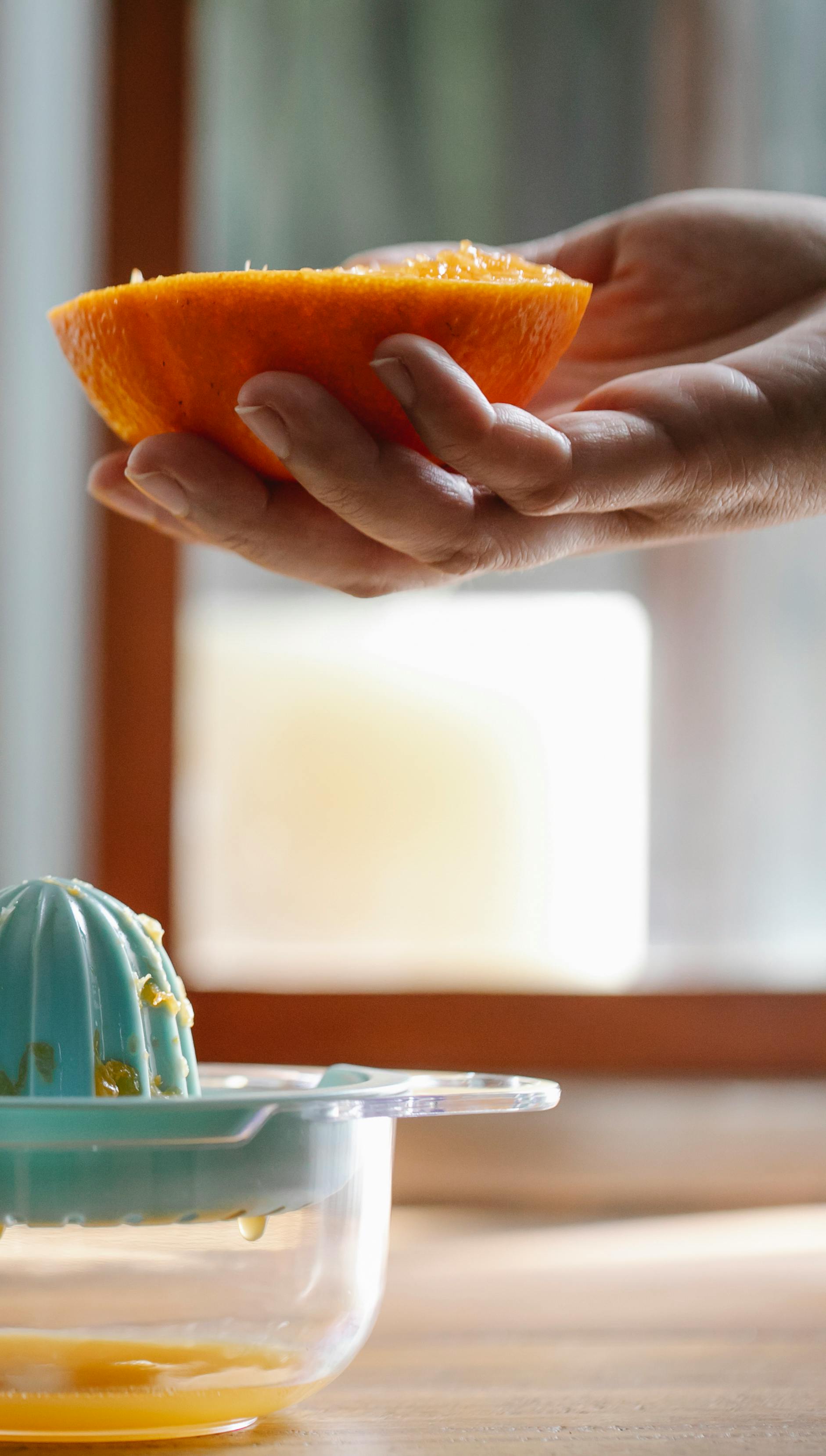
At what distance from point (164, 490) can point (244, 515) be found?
0.11 ft

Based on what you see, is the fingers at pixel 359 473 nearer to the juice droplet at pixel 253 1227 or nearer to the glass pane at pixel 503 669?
the juice droplet at pixel 253 1227

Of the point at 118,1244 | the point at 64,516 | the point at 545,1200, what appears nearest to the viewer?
the point at 118,1244

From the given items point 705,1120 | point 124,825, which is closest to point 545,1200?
point 705,1120

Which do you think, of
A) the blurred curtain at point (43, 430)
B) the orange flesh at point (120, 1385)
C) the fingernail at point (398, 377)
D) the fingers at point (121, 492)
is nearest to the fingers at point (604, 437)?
the fingernail at point (398, 377)

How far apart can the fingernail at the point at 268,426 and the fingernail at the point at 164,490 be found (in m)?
0.06

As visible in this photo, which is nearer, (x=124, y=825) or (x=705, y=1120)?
(x=705, y=1120)

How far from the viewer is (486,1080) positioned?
46 centimetres

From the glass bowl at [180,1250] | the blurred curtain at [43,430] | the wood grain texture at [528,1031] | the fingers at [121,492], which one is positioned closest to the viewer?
the glass bowl at [180,1250]

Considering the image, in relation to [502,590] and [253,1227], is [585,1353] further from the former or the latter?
[502,590]

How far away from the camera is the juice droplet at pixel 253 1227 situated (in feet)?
1.30

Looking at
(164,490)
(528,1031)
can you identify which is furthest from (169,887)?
(164,490)

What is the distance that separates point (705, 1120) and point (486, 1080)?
2.20 ft

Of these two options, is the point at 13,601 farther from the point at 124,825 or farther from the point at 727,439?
the point at 727,439

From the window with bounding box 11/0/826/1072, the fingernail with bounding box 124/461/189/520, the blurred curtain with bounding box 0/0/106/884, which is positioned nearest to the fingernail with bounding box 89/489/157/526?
the fingernail with bounding box 124/461/189/520
